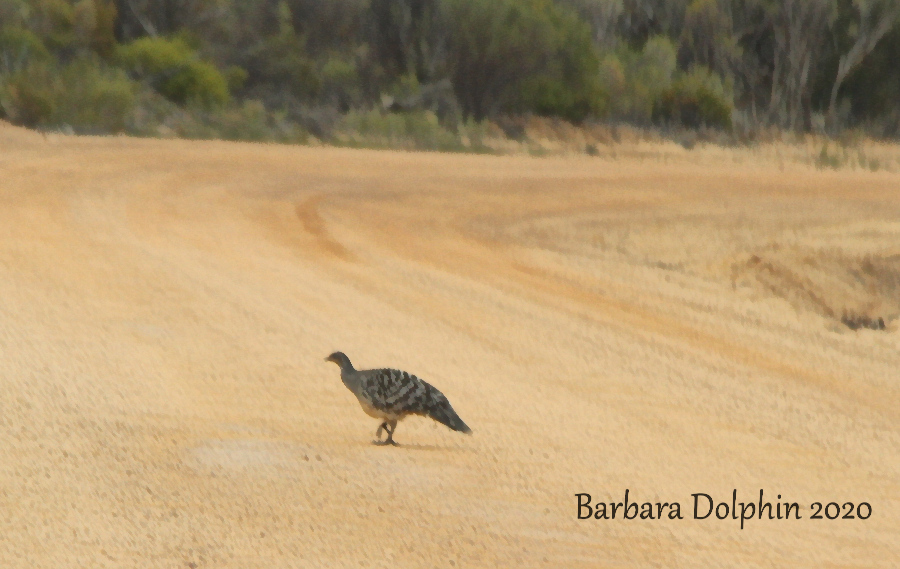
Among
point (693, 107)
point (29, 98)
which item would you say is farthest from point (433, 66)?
point (29, 98)

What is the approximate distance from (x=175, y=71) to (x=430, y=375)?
85.6 feet

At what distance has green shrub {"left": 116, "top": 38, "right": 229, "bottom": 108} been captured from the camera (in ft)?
107

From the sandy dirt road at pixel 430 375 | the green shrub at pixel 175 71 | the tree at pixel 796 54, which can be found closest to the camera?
the sandy dirt road at pixel 430 375

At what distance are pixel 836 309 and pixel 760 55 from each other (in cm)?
3895

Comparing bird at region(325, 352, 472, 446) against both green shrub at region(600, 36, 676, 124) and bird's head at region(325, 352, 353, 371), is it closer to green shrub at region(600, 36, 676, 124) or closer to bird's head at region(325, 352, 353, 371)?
bird's head at region(325, 352, 353, 371)

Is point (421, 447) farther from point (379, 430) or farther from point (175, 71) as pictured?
point (175, 71)

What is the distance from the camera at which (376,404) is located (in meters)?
6.65

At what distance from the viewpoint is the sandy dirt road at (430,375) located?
5.89m

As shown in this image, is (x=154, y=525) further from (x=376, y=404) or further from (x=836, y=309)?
(x=836, y=309)

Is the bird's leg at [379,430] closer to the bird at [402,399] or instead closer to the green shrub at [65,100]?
the bird at [402,399]

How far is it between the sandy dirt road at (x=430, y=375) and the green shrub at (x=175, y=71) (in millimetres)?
14212

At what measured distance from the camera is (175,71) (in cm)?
3341

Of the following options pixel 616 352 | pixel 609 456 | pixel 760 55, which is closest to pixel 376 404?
pixel 609 456

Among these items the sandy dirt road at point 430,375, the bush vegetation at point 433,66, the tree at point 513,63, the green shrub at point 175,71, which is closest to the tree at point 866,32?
the bush vegetation at point 433,66
